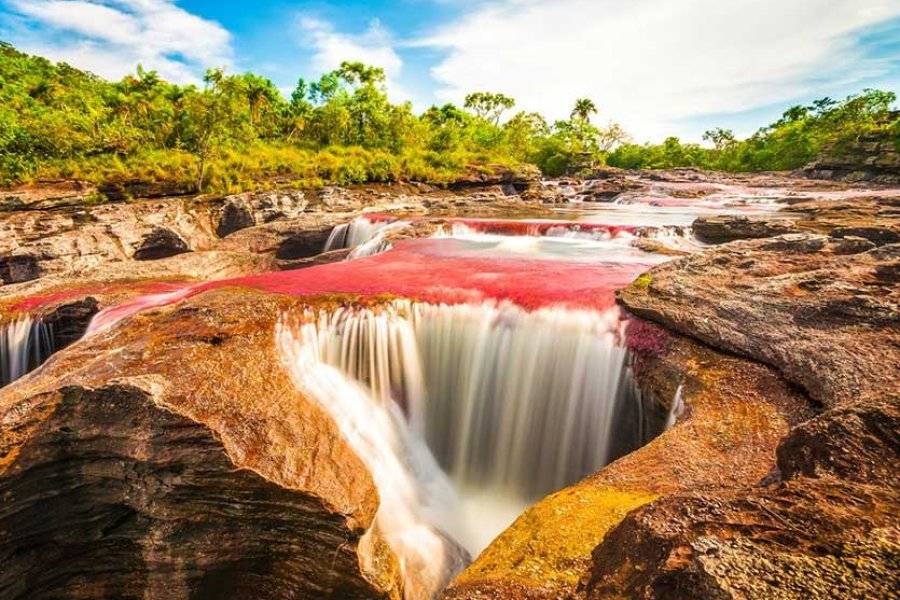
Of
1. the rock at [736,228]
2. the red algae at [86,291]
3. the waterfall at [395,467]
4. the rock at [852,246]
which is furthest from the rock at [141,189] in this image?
the rock at [852,246]

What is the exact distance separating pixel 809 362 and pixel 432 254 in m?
9.03

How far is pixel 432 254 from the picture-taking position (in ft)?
40.9

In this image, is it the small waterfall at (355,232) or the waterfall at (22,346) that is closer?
the waterfall at (22,346)

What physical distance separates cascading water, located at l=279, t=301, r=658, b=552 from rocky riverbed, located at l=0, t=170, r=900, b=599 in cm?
5

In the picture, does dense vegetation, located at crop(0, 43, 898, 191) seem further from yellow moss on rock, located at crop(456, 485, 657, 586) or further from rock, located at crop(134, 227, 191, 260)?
yellow moss on rock, located at crop(456, 485, 657, 586)

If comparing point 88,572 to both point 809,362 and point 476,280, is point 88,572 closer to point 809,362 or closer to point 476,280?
point 476,280

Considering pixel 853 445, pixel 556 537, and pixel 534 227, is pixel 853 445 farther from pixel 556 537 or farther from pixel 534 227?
pixel 534 227

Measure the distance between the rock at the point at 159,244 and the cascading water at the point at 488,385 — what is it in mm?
14059

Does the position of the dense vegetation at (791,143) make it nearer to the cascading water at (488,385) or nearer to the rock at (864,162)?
the rock at (864,162)

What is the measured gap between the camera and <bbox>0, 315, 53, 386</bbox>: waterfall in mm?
9688

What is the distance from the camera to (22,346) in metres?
9.77

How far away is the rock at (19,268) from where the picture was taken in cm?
1499

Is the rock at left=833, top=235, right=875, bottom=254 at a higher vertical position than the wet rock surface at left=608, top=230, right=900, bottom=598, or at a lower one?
higher

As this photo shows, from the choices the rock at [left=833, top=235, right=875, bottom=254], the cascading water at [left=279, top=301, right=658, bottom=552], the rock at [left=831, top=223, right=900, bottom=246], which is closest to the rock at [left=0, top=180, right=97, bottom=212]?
the cascading water at [left=279, top=301, right=658, bottom=552]
